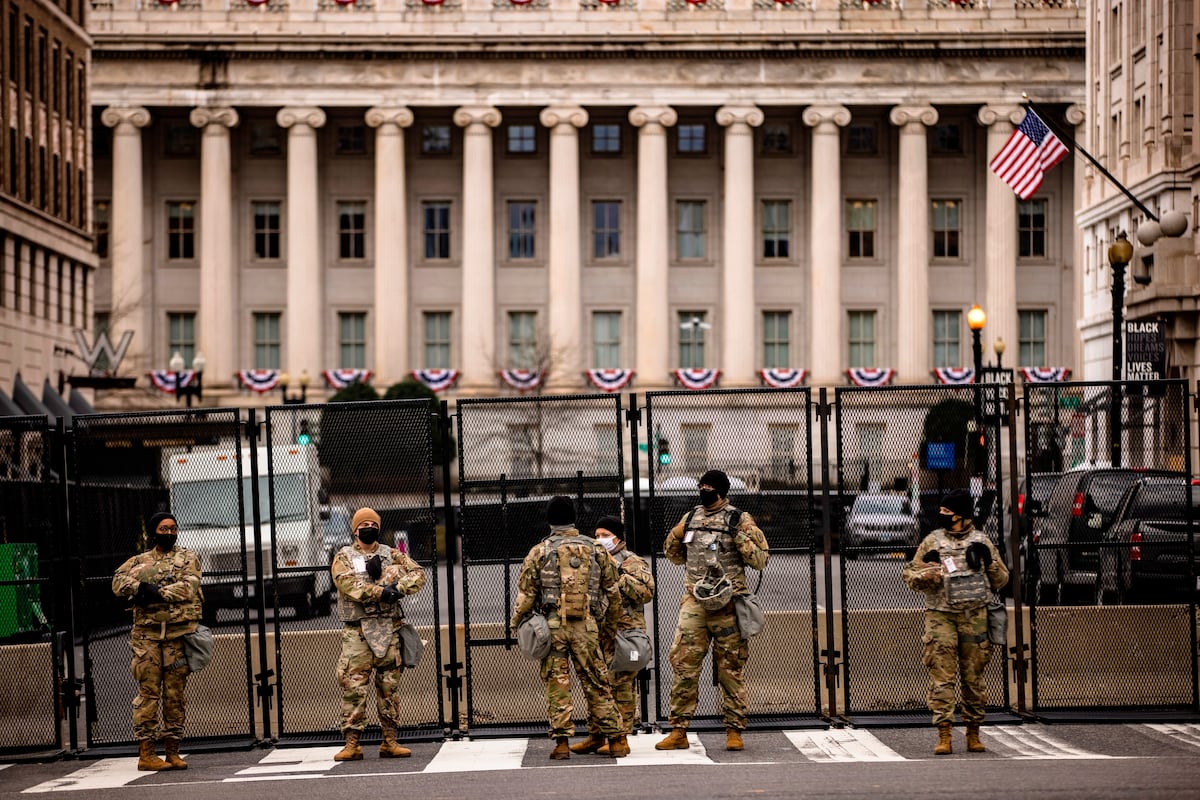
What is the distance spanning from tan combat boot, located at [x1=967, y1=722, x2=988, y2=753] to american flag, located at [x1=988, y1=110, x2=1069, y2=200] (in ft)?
83.7

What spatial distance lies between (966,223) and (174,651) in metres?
64.0

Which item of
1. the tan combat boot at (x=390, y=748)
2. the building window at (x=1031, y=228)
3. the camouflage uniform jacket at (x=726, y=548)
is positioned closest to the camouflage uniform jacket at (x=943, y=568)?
the camouflage uniform jacket at (x=726, y=548)

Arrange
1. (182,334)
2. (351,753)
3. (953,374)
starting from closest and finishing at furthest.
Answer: (351,753)
(953,374)
(182,334)

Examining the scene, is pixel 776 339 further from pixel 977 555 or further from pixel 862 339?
pixel 977 555

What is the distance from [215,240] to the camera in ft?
238

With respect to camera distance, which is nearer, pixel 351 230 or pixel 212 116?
pixel 212 116

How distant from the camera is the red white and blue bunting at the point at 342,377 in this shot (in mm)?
71812

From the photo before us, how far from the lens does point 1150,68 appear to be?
4356cm

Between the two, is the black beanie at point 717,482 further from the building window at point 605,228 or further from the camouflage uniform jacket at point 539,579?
the building window at point 605,228

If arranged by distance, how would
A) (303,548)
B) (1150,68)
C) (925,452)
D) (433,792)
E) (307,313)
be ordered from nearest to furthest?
(433,792) < (925,452) < (303,548) < (1150,68) < (307,313)

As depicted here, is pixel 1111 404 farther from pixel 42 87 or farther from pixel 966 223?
pixel 966 223

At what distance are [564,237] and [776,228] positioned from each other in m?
9.26

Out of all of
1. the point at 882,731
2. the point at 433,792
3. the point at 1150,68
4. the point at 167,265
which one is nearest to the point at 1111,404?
the point at 882,731

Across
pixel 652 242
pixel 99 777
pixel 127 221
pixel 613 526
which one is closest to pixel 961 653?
pixel 613 526
